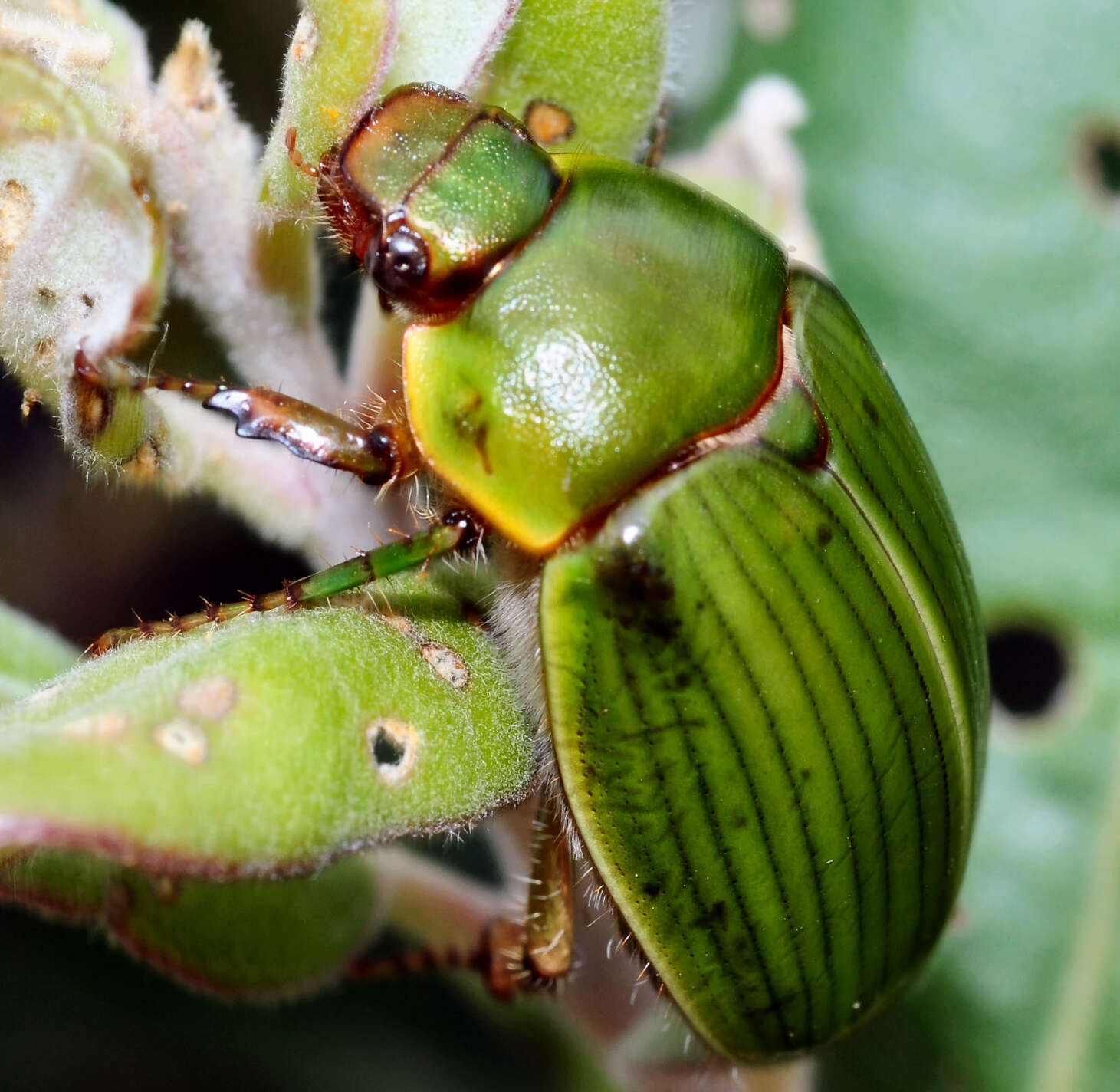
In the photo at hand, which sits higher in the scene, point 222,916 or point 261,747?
point 261,747

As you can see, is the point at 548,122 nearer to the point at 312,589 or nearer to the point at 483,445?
the point at 483,445

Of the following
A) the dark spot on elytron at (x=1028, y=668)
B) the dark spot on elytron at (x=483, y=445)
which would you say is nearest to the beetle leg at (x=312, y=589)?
the dark spot on elytron at (x=483, y=445)

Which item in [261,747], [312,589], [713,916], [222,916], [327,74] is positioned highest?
[327,74]

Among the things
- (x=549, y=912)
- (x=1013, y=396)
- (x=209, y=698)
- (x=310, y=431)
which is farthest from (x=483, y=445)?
(x=1013, y=396)

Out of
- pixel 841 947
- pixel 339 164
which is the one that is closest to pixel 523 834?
pixel 841 947

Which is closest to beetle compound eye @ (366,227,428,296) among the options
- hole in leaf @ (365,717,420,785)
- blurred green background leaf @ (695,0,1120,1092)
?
hole in leaf @ (365,717,420,785)

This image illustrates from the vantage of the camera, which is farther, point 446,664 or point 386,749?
point 446,664

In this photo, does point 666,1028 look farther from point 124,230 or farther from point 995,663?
point 124,230
